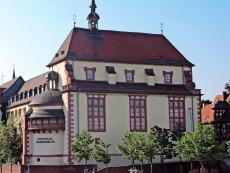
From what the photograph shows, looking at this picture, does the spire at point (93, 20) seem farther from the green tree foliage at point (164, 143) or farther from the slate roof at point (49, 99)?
the green tree foliage at point (164, 143)

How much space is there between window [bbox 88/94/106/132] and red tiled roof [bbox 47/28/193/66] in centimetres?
537

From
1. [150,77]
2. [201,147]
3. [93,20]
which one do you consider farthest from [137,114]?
[201,147]

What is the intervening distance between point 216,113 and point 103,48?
2148 centimetres

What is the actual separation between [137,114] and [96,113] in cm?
571

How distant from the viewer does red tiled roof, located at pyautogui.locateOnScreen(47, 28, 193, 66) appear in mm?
69750

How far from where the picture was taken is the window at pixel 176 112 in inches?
2794

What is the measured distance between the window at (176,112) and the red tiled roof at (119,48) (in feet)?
17.7

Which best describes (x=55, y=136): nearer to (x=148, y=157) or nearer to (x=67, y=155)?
(x=67, y=155)

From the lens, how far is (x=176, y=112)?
71.4 m

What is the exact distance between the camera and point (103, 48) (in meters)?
71.4

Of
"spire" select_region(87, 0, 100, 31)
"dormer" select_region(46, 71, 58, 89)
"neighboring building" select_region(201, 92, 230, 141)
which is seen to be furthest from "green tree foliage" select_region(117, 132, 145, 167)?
"neighboring building" select_region(201, 92, 230, 141)

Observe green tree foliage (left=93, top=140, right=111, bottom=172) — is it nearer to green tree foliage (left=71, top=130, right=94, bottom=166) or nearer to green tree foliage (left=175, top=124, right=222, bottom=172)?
green tree foliage (left=71, top=130, right=94, bottom=166)

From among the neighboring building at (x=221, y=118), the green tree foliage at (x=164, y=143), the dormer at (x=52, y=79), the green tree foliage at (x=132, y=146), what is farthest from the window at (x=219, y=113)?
the dormer at (x=52, y=79)

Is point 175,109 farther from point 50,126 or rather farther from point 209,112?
point 50,126
